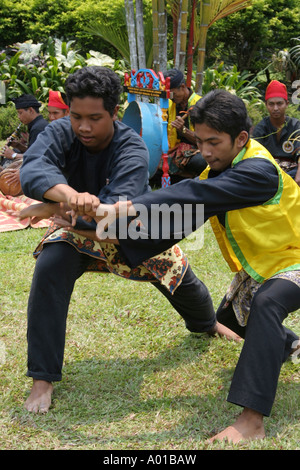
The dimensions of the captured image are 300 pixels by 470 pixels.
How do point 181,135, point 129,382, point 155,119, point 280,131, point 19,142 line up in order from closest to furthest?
1. point 129,382
2. point 280,131
3. point 155,119
4. point 181,135
5. point 19,142

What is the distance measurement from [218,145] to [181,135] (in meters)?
4.61

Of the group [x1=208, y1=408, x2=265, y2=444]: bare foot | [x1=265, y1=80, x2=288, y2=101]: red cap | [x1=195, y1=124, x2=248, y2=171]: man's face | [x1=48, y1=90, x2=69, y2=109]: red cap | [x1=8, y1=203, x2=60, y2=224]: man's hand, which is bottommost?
[x1=208, y1=408, x2=265, y2=444]: bare foot

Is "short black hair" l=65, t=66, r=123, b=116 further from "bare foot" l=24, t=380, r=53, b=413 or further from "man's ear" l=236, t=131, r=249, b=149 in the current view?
"bare foot" l=24, t=380, r=53, b=413

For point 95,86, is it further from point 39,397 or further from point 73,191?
point 39,397

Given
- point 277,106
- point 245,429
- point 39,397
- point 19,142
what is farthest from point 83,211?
point 19,142

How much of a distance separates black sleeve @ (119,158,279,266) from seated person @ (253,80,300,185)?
359 cm

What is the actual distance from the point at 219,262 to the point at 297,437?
2536mm

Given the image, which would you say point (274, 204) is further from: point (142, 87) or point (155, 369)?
point (142, 87)

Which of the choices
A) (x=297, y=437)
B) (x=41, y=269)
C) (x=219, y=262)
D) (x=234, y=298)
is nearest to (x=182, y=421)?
(x=297, y=437)

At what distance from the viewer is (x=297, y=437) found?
2463 millimetres

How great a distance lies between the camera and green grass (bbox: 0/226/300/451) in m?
2.52

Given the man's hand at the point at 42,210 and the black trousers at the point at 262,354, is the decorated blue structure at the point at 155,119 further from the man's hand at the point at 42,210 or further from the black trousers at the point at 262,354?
the black trousers at the point at 262,354

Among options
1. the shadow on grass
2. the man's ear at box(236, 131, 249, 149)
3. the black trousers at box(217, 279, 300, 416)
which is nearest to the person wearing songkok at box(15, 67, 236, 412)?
the shadow on grass

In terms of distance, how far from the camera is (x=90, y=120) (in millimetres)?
2750
